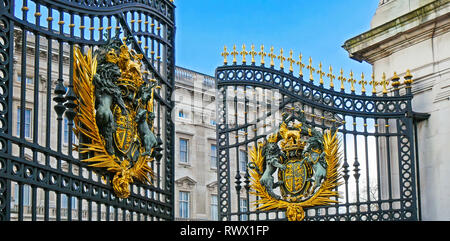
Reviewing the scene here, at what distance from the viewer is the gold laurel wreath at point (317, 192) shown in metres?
12.5

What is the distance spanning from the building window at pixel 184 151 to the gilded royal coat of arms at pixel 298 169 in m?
17.5

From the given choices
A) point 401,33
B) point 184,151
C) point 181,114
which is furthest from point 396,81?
point 181,114

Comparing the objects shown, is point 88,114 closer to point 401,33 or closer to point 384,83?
point 384,83

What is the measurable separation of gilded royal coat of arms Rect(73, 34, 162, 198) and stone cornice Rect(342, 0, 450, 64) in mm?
5302

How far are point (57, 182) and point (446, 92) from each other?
717 cm

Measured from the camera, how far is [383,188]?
44.3 ft

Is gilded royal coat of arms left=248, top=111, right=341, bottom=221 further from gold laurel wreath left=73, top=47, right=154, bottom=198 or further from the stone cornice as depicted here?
gold laurel wreath left=73, top=47, right=154, bottom=198

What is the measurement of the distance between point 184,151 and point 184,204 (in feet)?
7.03

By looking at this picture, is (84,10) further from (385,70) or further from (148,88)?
(385,70)

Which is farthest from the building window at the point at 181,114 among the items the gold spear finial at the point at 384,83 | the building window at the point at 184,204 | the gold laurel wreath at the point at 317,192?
the gold laurel wreath at the point at 317,192

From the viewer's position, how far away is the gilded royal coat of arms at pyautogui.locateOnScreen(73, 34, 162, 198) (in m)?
8.75

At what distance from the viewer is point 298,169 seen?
41.3ft

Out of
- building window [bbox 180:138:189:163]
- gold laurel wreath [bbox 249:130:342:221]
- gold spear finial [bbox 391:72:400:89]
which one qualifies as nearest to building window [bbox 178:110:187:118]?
building window [bbox 180:138:189:163]
